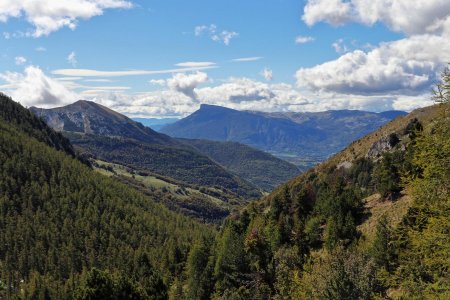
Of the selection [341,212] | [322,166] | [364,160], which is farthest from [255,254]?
[322,166]

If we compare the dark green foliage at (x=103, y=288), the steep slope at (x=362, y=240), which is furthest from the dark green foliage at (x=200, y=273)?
the dark green foliage at (x=103, y=288)

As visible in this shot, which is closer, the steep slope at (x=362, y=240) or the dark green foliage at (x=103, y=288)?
the steep slope at (x=362, y=240)

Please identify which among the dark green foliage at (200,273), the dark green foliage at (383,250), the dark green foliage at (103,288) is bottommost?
the dark green foliage at (200,273)

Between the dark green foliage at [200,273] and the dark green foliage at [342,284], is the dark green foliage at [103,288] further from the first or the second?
the dark green foliage at [342,284]

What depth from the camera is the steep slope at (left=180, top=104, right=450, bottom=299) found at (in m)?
17.9

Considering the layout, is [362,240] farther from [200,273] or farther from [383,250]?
[200,273]

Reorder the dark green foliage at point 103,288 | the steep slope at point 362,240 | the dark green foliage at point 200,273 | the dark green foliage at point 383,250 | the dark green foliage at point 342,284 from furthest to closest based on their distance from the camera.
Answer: the dark green foliage at point 200,273 → the dark green foliage at point 103,288 → the dark green foliage at point 383,250 → the dark green foliage at point 342,284 → the steep slope at point 362,240

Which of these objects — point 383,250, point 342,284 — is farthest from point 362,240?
point 342,284

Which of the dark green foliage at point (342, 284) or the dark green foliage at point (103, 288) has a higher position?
the dark green foliage at point (342, 284)

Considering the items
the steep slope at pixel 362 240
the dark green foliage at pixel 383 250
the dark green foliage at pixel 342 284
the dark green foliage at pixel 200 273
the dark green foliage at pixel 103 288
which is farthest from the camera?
the dark green foliage at pixel 200 273

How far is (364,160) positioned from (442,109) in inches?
4994

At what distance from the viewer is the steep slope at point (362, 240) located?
1792 cm

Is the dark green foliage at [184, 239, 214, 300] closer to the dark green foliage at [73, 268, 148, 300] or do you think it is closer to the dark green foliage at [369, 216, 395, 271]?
the dark green foliage at [73, 268, 148, 300]

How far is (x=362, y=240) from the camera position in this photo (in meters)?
56.9
